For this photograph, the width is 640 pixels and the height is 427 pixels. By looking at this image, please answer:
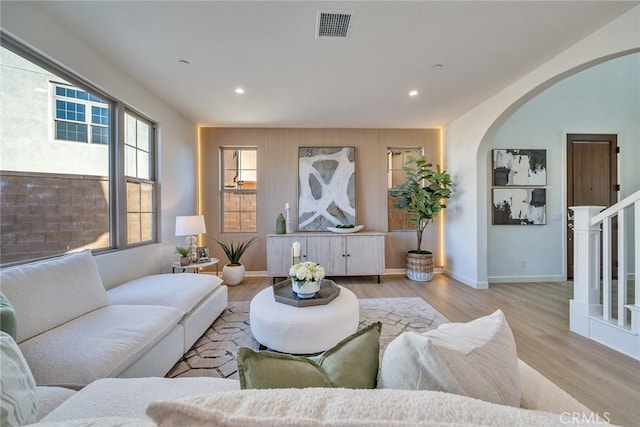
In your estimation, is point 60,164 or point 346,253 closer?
point 60,164

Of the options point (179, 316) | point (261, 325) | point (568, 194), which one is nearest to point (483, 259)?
point (568, 194)

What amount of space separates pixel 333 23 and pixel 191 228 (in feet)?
9.25

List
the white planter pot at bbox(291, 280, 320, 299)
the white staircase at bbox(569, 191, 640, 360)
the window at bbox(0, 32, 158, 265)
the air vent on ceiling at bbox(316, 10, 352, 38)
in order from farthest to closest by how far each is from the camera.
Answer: the white planter pot at bbox(291, 280, 320, 299) → the white staircase at bbox(569, 191, 640, 360) → the air vent on ceiling at bbox(316, 10, 352, 38) → the window at bbox(0, 32, 158, 265)

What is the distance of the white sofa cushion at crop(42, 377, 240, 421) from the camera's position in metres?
0.87

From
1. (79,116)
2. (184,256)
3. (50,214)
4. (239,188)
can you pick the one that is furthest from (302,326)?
(239,188)

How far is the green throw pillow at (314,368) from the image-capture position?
64 cm

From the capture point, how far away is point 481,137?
3469mm

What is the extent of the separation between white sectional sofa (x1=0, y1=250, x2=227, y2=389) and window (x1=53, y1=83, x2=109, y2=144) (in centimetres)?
119

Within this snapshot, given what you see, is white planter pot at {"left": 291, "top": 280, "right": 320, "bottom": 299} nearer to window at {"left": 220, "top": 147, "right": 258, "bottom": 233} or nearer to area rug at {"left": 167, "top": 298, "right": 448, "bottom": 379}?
area rug at {"left": 167, "top": 298, "right": 448, "bottom": 379}

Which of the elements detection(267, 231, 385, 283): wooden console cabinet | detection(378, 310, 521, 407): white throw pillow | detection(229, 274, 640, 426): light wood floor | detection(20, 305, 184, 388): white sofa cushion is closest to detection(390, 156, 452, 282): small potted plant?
detection(229, 274, 640, 426): light wood floor

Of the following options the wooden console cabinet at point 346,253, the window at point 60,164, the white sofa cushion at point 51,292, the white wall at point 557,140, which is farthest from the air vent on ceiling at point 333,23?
the white wall at point 557,140

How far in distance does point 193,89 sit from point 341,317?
10.3ft

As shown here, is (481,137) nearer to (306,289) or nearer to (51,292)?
(306,289)

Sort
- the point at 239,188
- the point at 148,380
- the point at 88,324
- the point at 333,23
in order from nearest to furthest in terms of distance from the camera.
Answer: the point at 148,380
the point at 88,324
the point at 333,23
the point at 239,188
